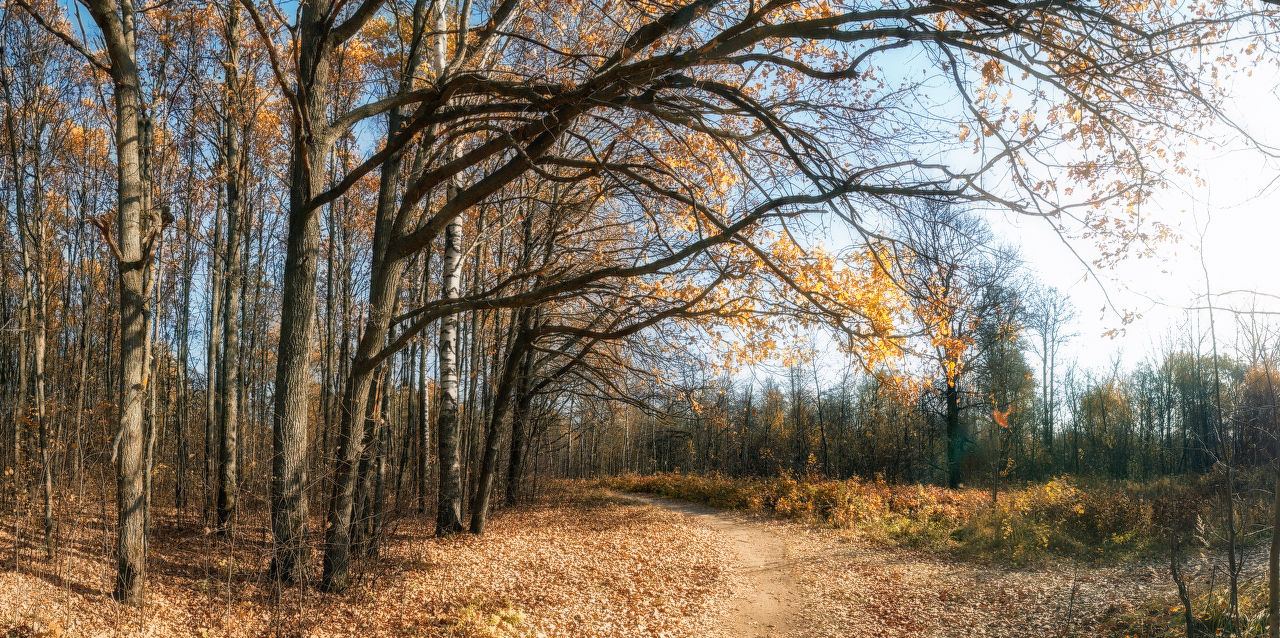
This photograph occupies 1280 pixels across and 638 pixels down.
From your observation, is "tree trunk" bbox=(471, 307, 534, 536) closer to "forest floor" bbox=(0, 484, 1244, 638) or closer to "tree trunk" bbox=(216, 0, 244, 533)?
"forest floor" bbox=(0, 484, 1244, 638)

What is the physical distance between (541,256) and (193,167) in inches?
287

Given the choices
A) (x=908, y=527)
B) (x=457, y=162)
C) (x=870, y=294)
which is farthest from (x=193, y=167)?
(x=908, y=527)

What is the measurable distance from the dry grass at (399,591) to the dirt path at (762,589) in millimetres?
314

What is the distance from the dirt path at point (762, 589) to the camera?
7129mm

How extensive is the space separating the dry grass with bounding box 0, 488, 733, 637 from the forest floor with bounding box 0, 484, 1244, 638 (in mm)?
25

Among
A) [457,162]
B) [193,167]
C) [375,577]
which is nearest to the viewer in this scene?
[457,162]

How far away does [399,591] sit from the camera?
6695 millimetres

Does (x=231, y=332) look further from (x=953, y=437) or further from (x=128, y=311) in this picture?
(x=953, y=437)

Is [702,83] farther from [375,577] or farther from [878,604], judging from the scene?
[878,604]

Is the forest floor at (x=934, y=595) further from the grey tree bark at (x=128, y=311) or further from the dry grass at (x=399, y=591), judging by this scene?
the grey tree bark at (x=128, y=311)

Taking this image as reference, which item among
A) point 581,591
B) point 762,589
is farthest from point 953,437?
point 581,591

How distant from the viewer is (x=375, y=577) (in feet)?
21.1

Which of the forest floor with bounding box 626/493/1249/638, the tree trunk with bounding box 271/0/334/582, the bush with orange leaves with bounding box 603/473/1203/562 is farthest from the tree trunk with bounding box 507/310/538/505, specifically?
the bush with orange leaves with bounding box 603/473/1203/562

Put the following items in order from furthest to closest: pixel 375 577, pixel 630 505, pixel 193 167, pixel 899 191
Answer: pixel 630 505
pixel 193 167
pixel 375 577
pixel 899 191
